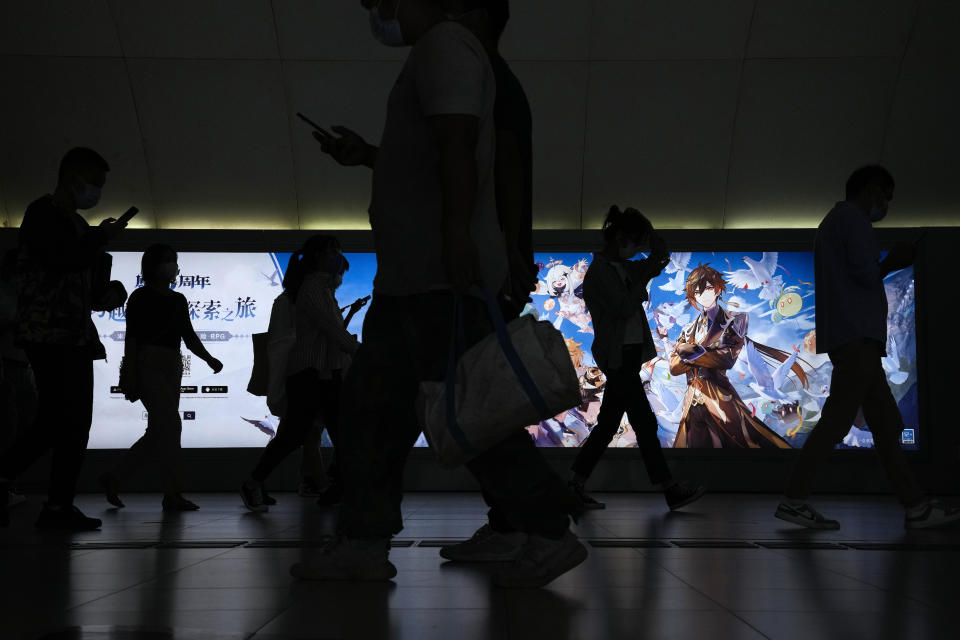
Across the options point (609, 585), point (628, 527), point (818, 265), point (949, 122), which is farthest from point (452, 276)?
point (949, 122)

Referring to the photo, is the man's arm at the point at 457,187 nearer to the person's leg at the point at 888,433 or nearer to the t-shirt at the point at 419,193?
the t-shirt at the point at 419,193

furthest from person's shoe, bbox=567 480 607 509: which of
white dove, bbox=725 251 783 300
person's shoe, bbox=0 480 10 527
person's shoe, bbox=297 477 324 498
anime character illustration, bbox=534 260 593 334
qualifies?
person's shoe, bbox=0 480 10 527

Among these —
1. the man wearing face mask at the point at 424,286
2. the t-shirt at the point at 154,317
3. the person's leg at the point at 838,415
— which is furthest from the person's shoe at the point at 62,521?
the person's leg at the point at 838,415

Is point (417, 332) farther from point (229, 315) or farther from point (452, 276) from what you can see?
point (229, 315)

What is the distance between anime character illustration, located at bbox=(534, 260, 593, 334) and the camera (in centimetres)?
953

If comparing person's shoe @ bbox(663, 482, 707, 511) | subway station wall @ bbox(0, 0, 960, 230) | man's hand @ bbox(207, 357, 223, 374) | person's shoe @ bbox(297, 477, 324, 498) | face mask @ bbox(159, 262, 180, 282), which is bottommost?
person's shoe @ bbox(297, 477, 324, 498)

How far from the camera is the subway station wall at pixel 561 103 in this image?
915cm

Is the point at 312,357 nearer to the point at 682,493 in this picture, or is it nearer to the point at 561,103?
the point at 682,493

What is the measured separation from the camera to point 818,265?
5.81 meters

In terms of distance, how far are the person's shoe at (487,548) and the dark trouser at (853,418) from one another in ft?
7.66

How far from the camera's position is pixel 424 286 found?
9.80 feet

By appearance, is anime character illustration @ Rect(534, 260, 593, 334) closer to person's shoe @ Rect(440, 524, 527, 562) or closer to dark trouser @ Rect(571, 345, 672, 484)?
dark trouser @ Rect(571, 345, 672, 484)

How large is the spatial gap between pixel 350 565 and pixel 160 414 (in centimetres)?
431

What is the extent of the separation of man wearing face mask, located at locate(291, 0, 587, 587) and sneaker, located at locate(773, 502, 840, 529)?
2.72m
